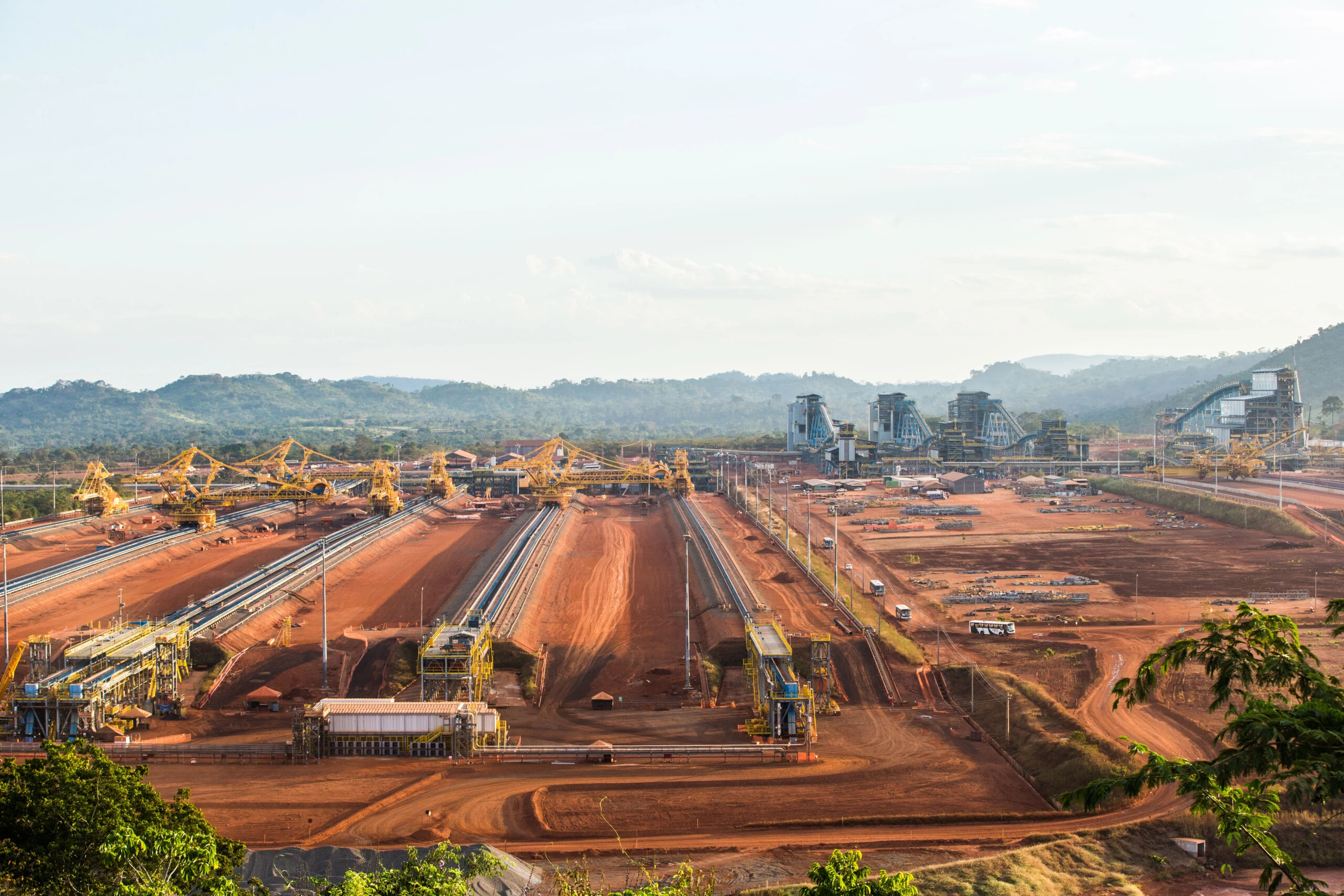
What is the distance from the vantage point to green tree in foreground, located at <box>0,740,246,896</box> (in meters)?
12.5

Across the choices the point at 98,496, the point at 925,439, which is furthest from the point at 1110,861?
the point at 925,439

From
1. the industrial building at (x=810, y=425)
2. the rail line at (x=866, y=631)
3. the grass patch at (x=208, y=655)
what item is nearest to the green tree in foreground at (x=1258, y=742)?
the rail line at (x=866, y=631)

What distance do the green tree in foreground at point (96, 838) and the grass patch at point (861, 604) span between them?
2803 cm

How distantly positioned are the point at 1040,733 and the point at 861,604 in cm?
1945

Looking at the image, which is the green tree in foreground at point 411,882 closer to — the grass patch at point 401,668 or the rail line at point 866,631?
the grass patch at point 401,668

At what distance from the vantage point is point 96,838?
1339 centimetres

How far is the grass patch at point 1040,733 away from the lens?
25.2 m

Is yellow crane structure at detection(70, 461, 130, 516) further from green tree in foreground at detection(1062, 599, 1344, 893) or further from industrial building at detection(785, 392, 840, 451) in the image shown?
industrial building at detection(785, 392, 840, 451)

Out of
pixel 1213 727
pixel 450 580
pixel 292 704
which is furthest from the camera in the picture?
pixel 450 580

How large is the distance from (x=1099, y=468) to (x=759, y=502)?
5272cm

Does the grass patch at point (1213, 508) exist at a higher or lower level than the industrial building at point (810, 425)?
lower

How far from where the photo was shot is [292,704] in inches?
1282

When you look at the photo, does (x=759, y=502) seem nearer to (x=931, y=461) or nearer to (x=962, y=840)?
(x=931, y=461)

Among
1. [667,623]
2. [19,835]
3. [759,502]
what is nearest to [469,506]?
[759,502]
